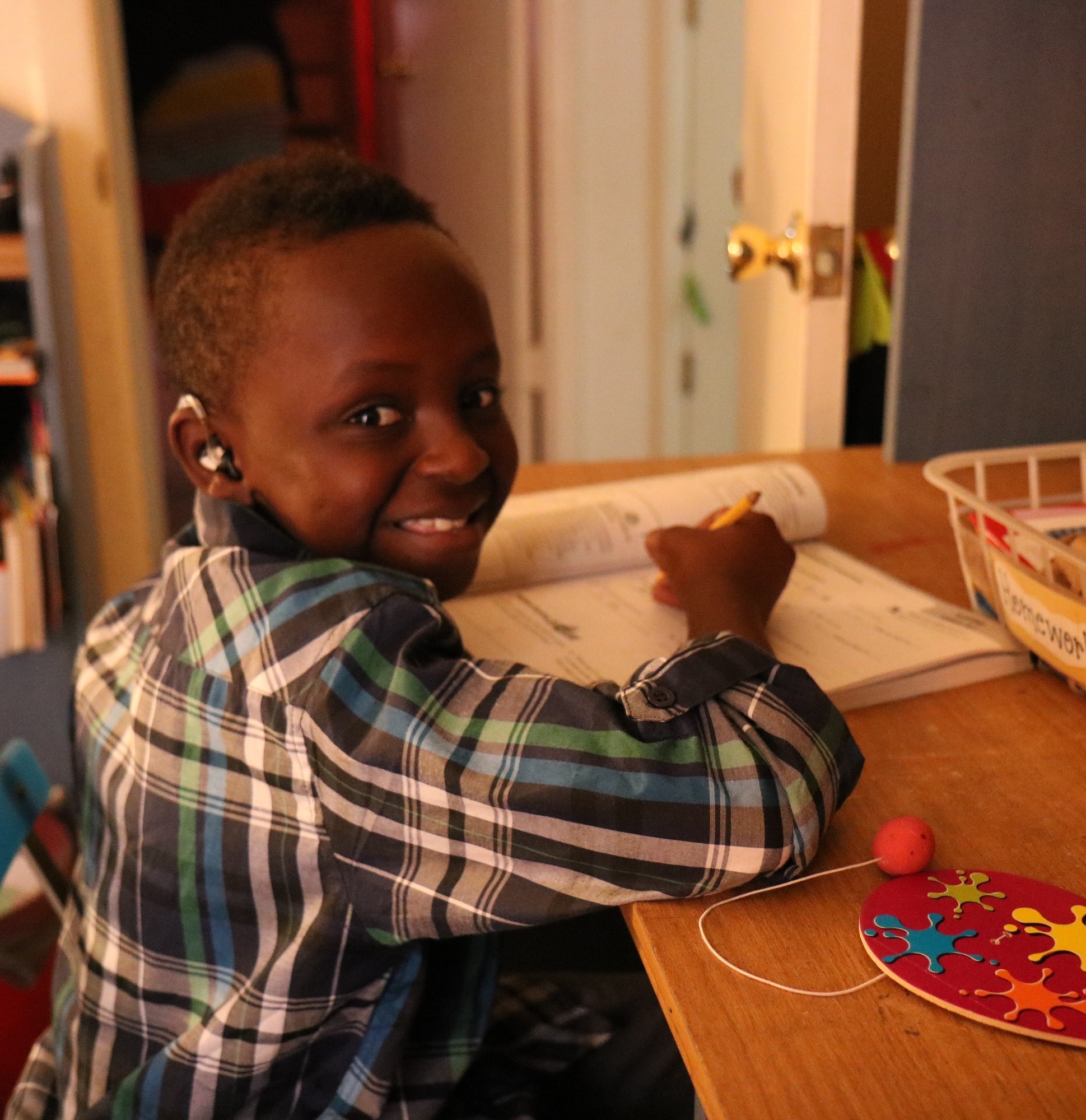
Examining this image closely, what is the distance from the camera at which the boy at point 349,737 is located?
50cm

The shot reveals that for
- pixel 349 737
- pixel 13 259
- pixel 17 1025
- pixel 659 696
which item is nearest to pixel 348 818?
pixel 349 737

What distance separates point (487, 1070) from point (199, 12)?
2.93 m

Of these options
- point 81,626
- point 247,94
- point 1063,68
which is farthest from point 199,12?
point 1063,68

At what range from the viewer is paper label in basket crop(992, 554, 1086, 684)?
0.60m

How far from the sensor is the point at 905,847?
19.1 inches

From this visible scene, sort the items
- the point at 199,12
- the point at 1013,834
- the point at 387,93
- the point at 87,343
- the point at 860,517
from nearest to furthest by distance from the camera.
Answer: the point at 1013,834, the point at 860,517, the point at 87,343, the point at 199,12, the point at 387,93

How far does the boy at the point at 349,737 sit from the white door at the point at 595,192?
1652 millimetres

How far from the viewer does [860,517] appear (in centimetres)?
103

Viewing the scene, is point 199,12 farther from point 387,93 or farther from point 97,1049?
point 97,1049

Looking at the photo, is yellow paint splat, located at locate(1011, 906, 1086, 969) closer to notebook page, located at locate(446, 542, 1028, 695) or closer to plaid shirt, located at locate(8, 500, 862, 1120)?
plaid shirt, located at locate(8, 500, 862, 1120)

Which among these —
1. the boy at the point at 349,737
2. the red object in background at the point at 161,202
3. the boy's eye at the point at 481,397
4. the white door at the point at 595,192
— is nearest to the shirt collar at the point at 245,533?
the boy at the point at 349,737

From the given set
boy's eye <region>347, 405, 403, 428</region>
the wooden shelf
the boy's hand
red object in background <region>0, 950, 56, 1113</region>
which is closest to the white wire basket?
the boy's hand

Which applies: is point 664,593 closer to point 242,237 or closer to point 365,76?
point 242,237

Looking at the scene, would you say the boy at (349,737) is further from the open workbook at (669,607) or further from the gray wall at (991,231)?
the gray wall at (991,231)
